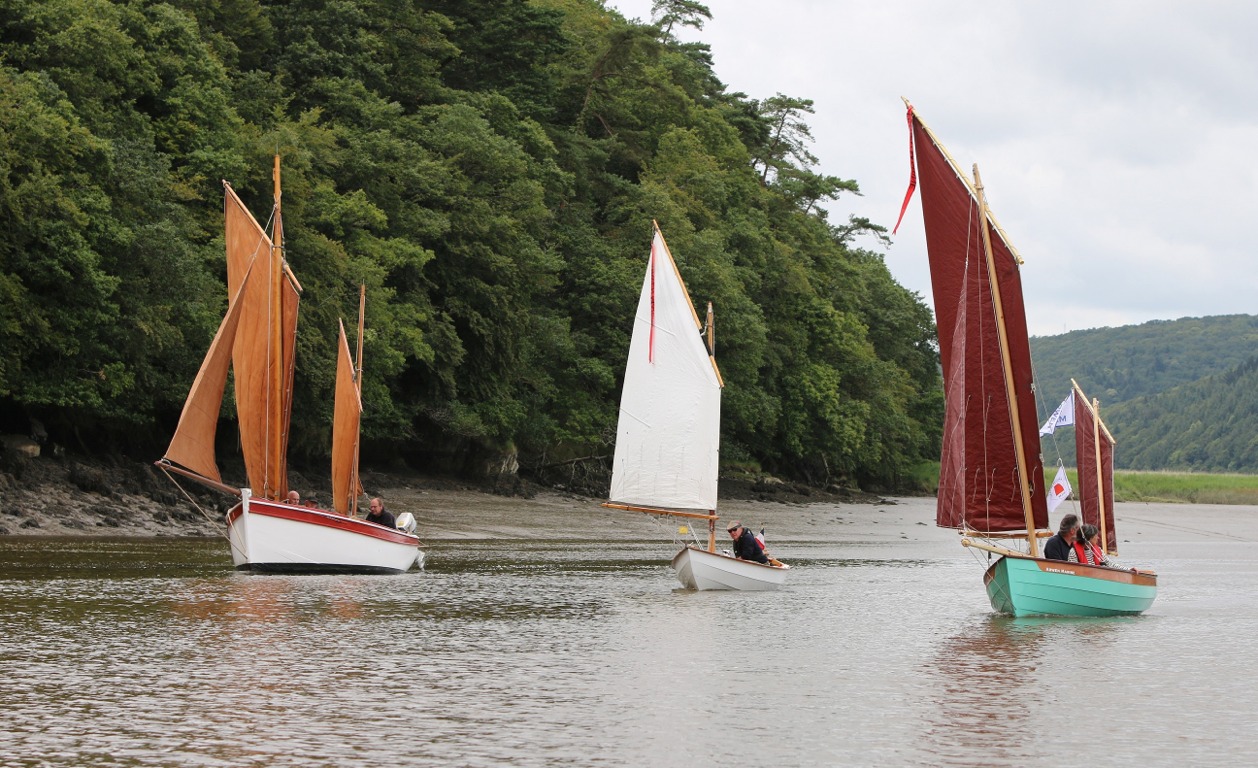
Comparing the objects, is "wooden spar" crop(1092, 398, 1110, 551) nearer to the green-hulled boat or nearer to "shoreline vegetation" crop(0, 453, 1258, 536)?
the green-hulled boat

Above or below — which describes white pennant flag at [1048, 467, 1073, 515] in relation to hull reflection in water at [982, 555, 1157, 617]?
above

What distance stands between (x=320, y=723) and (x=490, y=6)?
82.8 meters

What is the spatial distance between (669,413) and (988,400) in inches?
394

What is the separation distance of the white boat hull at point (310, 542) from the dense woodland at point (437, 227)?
44.2ft

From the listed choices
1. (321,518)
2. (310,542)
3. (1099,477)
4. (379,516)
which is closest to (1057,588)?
(1099,477)

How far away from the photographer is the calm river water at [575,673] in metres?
14.5

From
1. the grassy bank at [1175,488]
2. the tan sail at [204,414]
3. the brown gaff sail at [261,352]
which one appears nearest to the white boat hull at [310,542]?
the tan sail at [204,414]

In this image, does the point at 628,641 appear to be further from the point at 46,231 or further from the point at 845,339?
the point at 845,339

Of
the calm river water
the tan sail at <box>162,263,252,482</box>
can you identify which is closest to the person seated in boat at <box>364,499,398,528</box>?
the calm river water

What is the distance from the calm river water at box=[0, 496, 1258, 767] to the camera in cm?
1451

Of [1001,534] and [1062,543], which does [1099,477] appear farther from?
[1001,534]

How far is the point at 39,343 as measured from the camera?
144 feet

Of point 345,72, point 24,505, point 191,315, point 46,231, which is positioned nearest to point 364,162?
point 345,72

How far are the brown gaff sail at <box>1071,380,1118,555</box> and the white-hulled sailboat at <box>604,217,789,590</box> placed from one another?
11396 millimetres
